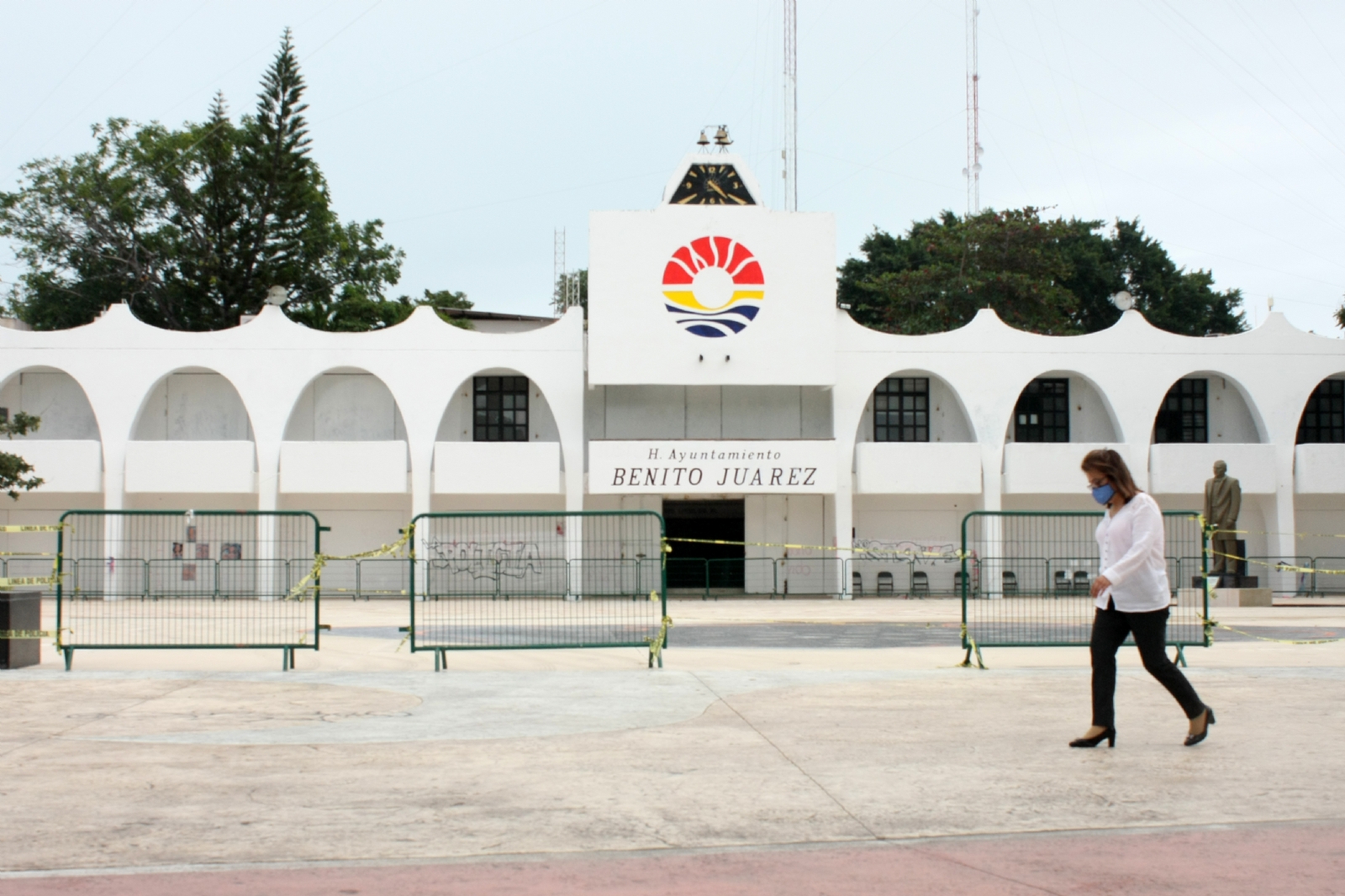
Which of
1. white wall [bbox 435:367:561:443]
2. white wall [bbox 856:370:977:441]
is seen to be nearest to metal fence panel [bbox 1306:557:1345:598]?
white wall [bbox 856:370:977:441]

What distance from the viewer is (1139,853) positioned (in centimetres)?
525

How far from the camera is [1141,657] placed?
7.78m

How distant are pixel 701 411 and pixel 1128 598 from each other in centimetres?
2831

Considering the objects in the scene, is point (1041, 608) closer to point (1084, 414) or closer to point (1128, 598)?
point (1128, 598)

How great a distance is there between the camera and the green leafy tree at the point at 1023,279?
48781 millimetres

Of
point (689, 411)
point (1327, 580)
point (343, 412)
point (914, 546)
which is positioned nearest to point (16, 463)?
point (343, 412)

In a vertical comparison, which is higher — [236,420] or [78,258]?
[78,258]

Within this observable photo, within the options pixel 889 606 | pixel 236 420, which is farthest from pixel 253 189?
pixel 889 606

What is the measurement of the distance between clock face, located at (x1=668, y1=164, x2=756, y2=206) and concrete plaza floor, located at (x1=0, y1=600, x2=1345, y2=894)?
23.6 m

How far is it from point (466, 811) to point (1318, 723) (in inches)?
235

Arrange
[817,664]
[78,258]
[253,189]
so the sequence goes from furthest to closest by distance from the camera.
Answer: [78,258] → [253,189] → [817,664]

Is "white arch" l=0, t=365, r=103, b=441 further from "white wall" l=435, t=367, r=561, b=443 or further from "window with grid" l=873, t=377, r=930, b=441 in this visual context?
"window with grid" l=873, t=377, r=930, b=441

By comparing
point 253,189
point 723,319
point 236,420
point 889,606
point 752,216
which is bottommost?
point 889,606

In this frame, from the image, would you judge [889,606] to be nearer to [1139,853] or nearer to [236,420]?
[236,420]
